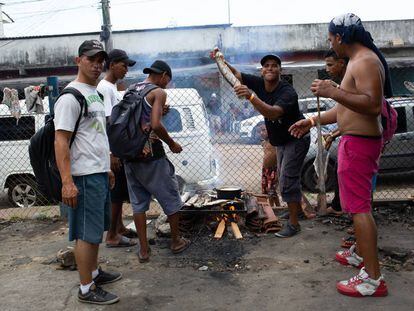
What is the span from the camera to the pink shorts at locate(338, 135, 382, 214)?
329cm

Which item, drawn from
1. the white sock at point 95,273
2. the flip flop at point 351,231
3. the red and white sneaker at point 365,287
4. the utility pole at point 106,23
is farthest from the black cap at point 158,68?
the utility pole at point 106,23

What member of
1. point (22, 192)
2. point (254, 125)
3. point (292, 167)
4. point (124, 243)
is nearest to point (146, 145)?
point (124, 243)

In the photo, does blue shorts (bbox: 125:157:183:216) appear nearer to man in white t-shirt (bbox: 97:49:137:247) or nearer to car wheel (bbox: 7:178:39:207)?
man in white t-shirt (bbox: 97:49:137:247)

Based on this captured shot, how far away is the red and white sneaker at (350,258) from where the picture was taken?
153 inches

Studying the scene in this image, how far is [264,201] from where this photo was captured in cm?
549

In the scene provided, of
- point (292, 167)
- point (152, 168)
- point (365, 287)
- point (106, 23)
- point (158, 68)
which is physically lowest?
point (365, 287)

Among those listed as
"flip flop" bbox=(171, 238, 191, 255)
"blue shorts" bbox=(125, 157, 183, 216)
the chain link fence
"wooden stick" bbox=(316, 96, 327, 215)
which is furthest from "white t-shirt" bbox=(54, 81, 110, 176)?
the chain link fence

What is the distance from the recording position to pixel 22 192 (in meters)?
7.66

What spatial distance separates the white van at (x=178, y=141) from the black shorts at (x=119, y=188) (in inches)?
106

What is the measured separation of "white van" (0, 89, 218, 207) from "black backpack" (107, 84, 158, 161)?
325cm

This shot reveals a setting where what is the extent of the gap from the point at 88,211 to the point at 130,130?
102 centimetres

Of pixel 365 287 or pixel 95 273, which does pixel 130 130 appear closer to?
pixel 95 273

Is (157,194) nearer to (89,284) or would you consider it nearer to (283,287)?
(89,284)

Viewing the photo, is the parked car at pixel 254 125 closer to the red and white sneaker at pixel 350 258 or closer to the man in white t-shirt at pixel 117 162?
the man in white t-shirt at pixel 117 162
